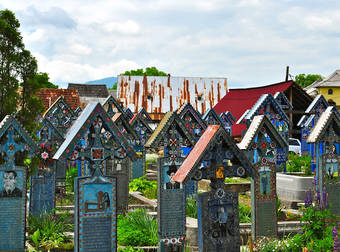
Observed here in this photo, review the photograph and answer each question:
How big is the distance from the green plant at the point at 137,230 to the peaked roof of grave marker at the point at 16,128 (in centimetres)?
259

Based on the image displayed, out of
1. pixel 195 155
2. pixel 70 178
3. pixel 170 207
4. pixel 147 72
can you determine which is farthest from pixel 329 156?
pixel 147 72

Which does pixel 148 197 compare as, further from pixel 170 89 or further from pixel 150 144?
pixel 170 89

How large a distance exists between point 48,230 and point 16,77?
3.44m

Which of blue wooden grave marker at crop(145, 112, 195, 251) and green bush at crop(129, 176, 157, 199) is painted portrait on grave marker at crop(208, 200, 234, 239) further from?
green bush at crop(129, 176, 157, 199)

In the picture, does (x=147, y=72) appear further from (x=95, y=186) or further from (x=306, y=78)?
(x=95, y=186)

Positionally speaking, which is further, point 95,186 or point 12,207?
point 12,207

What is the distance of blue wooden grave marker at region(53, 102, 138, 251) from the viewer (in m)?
8.39

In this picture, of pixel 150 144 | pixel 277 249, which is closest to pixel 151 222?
pixel 150 144

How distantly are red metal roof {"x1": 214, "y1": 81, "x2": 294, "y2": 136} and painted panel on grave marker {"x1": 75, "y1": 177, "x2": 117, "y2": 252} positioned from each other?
20564 mm

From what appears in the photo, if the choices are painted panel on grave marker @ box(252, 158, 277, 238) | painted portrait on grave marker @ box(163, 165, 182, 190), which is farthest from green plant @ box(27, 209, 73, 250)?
painted panel on grave marker @ box(252, 158, 277, 238)

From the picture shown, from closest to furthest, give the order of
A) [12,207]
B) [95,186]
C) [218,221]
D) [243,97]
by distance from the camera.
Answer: [218,221] < [95,186] < [12,207] < [243,97]

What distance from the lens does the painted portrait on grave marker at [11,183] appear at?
10383 millimetres

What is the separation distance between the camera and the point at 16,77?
11531 millimetres

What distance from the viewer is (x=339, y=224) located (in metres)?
11.0
